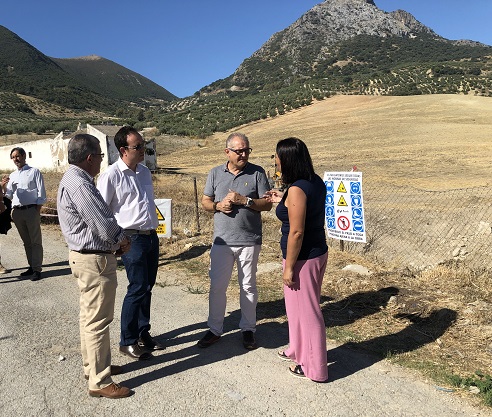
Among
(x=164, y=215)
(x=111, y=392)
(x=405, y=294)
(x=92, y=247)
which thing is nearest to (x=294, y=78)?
(x=164, y=215)

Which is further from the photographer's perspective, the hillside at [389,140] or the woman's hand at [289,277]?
the hillside at [389,140]

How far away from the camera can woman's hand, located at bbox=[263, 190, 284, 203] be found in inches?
143

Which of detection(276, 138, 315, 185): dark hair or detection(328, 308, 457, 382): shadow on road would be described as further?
detection(328, 308, 457, 382): shadow on road

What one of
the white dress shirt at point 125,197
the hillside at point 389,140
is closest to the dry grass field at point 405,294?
the hillside at point 389,140

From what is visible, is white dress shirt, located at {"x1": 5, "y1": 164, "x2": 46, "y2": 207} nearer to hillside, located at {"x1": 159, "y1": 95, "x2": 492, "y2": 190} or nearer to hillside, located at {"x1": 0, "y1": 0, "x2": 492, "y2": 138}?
hillside, located at {"x1": 159, "y1": 95, "x2": 492, "y2": 190}

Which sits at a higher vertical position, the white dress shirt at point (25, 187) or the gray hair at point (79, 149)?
the gray hair at point (79, 149)

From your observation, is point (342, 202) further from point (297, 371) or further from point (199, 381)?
point (199, 381)

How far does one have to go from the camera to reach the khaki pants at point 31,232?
6371 mm

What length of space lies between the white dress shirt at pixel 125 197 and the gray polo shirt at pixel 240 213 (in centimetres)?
61

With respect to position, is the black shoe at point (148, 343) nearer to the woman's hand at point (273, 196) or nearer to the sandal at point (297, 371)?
the sandal at point (297, 371)

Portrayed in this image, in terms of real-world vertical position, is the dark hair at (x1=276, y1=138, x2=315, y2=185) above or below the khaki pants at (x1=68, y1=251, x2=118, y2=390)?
above

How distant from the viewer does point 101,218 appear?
9.80 ft

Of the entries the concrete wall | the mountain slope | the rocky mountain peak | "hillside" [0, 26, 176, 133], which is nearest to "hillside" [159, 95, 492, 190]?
the concrete wall

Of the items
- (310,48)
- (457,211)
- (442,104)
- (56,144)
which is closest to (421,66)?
(442,104)
